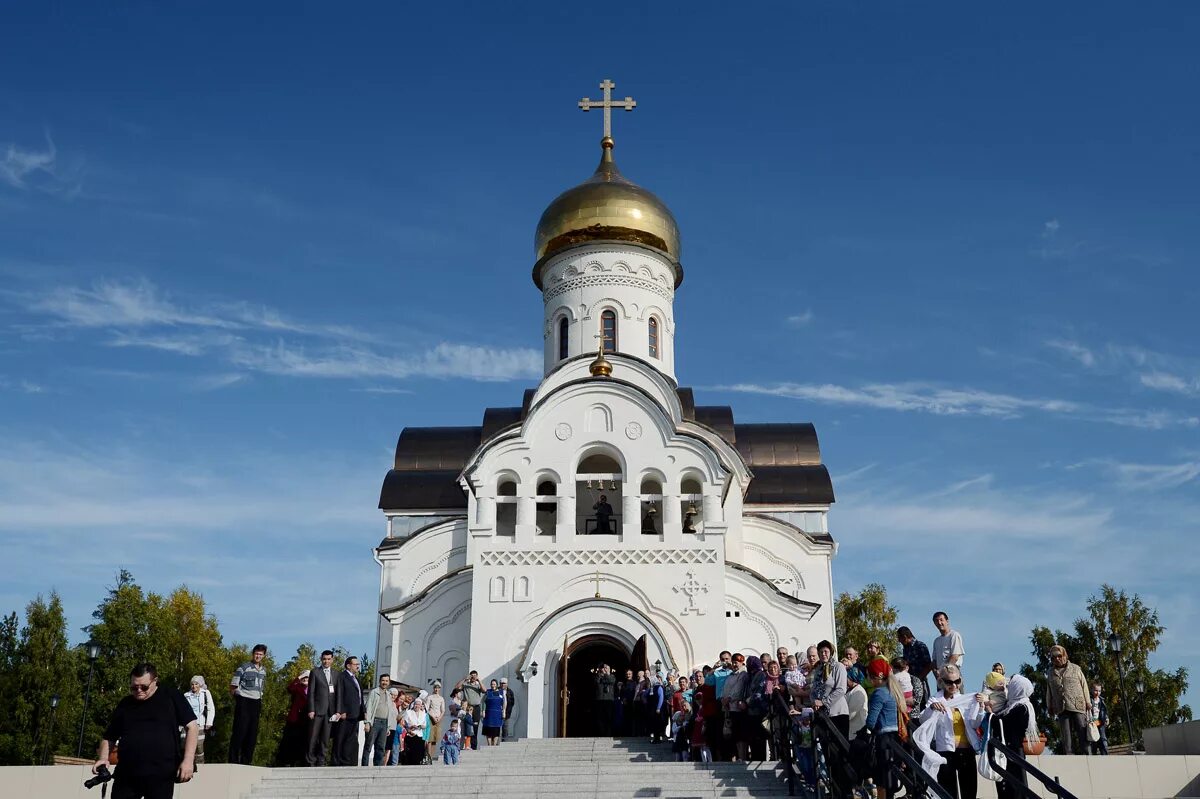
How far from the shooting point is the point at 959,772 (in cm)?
785

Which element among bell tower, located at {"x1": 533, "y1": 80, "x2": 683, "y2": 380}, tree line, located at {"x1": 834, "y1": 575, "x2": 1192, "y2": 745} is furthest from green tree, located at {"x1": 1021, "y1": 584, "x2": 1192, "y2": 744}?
bell tower, located at {"x1": 533, "y1": 80, "x2": 683, "y2": 380}

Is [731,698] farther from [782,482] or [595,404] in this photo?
[782,482]

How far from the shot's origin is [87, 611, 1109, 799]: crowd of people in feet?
25.3

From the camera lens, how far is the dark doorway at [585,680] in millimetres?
19297

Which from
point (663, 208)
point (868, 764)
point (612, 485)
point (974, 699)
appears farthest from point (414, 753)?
point (663, 208)

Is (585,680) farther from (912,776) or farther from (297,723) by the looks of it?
(912,776)

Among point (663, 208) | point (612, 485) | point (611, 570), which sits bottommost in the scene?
point (611, 570)

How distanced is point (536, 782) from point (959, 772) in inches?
174

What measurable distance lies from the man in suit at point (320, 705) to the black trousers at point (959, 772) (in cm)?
593

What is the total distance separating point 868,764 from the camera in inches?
318

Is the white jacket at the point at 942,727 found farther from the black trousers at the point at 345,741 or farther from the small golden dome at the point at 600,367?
the small golden dome at the point at 600,367

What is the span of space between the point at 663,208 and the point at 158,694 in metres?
21.7

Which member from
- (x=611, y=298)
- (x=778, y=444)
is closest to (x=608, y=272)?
(x=611, y=298)

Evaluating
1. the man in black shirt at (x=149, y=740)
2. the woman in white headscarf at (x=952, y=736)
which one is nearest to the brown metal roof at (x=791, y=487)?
the woman in white headscarf at (x=952, y=736)
